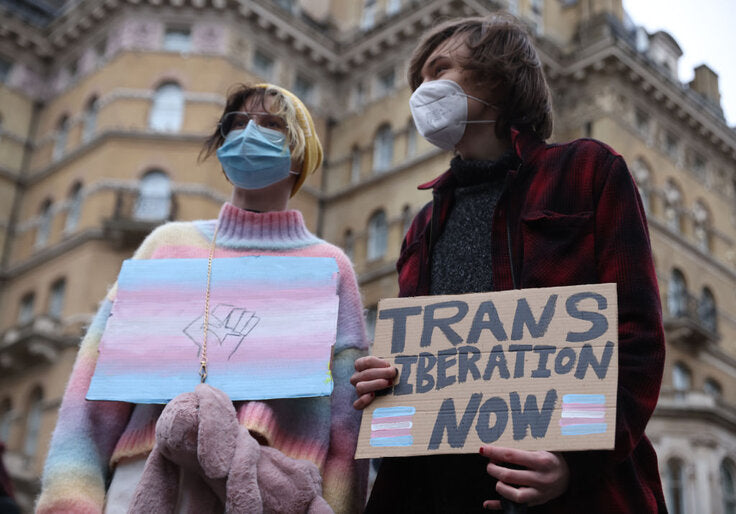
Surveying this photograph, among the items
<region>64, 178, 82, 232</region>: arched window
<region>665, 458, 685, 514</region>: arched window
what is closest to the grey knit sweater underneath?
<region>665, 458, 685, 514</region>: arched window

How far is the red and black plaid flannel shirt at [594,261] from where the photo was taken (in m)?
2.96

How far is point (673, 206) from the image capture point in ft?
103

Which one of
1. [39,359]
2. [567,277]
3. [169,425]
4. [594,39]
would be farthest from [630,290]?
[594,39]

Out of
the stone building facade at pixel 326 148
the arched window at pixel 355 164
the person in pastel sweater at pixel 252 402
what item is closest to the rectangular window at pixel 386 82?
the stone building facade at pixel 326 148

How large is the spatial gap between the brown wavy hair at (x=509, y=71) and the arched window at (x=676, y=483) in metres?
23.9

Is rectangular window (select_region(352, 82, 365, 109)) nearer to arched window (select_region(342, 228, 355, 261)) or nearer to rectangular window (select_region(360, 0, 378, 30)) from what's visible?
rectangular window (select_region(360, 0, 378, 30))

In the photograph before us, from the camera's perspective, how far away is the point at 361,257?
29.4 meters

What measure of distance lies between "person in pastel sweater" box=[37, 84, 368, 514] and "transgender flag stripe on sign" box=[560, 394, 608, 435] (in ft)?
3.48

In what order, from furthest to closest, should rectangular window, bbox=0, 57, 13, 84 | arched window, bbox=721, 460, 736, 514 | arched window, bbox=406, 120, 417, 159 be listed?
rectangular window, bbox=0, 57, 13, 84
arched window, bbox=406, 120, 417, 159
arched window, bbox=721, 460, 736, 514

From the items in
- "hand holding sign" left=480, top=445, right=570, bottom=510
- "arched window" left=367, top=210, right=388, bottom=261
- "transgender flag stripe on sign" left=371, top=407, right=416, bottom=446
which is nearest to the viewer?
"hand holding sign" left=480, top=445, right=570, bottom=510

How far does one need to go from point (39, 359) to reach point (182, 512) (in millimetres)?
25461

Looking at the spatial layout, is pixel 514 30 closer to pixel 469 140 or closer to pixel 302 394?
pixel 469 140

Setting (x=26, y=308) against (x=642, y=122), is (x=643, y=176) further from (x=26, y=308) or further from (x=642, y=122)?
(x=26, y=308)

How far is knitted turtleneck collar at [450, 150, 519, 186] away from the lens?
3.73 m
